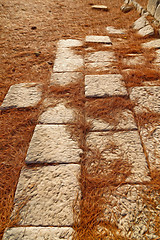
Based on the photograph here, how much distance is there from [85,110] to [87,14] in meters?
3.80

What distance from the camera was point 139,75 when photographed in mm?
2488

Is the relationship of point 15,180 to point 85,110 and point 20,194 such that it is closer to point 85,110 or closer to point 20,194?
point 20,194

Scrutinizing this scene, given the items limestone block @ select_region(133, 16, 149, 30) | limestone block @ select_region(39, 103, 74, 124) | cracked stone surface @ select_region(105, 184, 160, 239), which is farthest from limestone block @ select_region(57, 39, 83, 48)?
cracked stone surface @ select_region(105, 184, 160, 239)

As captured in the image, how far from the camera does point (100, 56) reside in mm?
2994

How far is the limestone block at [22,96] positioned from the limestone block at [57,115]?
25cm

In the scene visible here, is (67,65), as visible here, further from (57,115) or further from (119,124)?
(119,124)

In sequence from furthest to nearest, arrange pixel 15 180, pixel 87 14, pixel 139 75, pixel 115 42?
1. pixel 87 14
2. pixel 115 42
3. pixel 139 75
4. pixel 15 180

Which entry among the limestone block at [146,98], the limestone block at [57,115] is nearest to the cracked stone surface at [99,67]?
the limestone block at [146,98]

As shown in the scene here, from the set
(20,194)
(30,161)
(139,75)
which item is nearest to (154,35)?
(139,75)

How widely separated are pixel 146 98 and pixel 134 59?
1.03 meters

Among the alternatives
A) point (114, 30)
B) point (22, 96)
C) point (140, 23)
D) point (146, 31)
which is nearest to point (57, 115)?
point (22, 96)

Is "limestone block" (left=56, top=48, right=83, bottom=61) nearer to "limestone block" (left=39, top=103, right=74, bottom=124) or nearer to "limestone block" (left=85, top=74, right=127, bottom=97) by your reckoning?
"limestone block" (left=85, top=74, right=127, bottom=97)

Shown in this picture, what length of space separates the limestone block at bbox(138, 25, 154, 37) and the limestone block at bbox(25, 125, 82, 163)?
2.77 metres

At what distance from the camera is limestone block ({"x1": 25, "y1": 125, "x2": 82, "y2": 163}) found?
1.56 m
